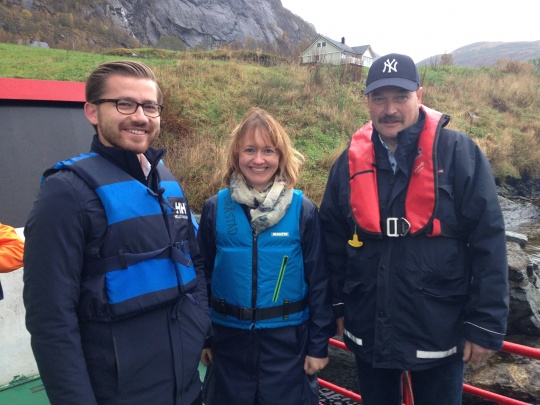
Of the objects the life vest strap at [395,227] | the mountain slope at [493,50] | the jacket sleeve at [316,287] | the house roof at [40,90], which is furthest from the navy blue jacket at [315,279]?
the mountain slope at [493,50]

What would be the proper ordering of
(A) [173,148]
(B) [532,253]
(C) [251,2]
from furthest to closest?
(C) [251,2], (A) [173,148], (B) [532,253]

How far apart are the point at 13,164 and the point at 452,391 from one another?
3.30 meters

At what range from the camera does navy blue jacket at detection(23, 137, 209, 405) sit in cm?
144

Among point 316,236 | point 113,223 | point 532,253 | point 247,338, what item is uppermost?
point 113,223

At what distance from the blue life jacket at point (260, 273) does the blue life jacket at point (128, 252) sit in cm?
44

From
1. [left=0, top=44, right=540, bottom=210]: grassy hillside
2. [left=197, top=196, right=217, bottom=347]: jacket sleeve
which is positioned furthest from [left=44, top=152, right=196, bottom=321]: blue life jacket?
[left=0, top=44, right=540, bottom=210]: grassy hillside

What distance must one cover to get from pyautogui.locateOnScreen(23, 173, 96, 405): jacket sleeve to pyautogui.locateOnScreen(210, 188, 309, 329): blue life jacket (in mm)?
887

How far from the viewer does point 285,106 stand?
47.7ft

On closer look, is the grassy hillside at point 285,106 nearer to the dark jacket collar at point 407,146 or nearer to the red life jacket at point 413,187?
the red life jacket at point 413,187

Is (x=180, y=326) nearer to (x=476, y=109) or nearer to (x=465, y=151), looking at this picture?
(x=465, y=151)

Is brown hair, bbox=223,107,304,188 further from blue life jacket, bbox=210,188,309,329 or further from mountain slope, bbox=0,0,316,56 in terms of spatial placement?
mountain slope, bbox=0,0,316,56

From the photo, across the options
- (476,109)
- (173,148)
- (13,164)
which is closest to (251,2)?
(476,109)

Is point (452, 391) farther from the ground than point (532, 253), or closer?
farther from the ground

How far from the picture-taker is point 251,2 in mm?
82375
